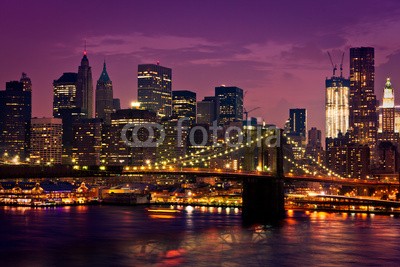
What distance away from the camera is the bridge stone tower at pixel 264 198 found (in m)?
75.2

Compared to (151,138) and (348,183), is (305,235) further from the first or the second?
(151,138)

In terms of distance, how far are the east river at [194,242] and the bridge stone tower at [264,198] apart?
1.49 m

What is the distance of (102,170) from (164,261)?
877 inches

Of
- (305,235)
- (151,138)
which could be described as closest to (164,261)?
(305,235)

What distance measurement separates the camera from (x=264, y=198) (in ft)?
251

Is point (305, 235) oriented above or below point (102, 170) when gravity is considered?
below

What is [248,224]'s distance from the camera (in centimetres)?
6894

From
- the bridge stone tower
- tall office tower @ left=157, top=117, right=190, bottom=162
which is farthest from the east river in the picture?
tall office tower @ left=157, top=117, right=190, bottom=162

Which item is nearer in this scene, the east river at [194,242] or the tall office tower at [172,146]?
the east river at [194,242]

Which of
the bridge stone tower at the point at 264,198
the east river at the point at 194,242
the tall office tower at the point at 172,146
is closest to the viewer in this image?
the east river at the point at 194,242

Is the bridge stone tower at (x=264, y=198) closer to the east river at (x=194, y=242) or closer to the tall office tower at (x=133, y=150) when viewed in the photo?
the east river at (x=194, y=242)

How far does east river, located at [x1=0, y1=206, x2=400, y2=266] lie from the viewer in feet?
154

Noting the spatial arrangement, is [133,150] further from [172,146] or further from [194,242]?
[194,242]

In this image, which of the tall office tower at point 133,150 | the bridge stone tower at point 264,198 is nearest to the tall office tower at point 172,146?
the tall office tower at point 133,150
